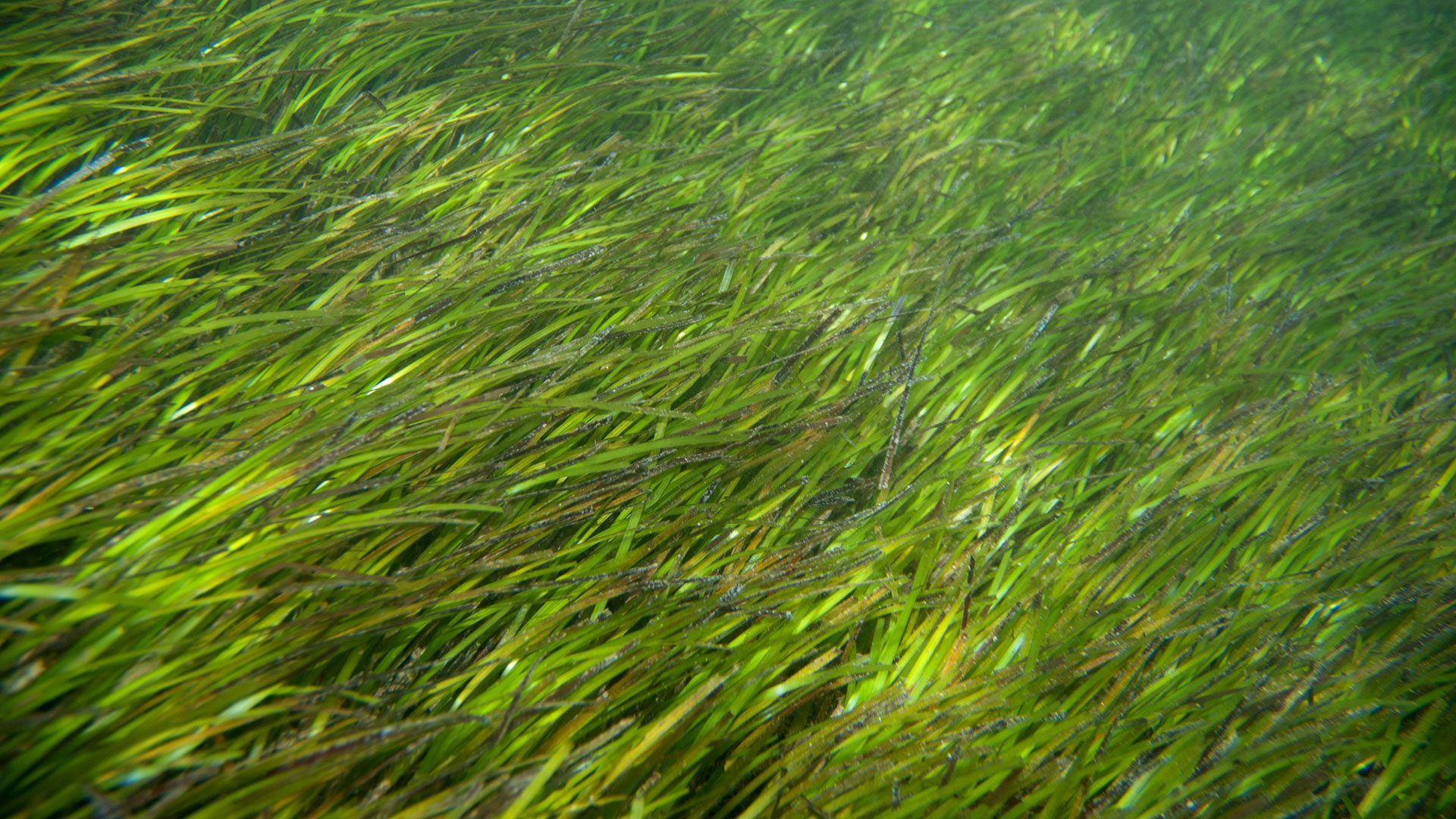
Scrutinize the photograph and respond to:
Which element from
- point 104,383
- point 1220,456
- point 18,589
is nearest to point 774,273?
point 1220,456

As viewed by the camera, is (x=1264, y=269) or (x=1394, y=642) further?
(x=1264, y=269)

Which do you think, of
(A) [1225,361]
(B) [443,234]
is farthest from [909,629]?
(B) [443,234]

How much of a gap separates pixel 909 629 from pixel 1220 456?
976 millimetres

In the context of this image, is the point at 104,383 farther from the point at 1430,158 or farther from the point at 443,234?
the point at 1430,158

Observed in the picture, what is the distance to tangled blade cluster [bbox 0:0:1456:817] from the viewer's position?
1.03 m

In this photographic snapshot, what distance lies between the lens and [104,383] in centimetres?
127

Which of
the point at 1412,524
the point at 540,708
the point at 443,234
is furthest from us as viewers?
the point at 443,234

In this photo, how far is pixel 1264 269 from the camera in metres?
2.29

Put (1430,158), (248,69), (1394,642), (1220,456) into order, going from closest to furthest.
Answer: (1394,642) < (1220,456) < (248,69) < (1430,158)

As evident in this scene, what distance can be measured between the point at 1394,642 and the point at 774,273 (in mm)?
1580

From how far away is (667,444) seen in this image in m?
1.37

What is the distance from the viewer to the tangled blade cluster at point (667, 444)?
3.39 feet

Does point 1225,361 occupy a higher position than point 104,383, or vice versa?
point 104,383

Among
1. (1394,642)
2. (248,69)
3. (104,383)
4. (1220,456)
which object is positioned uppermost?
(248,69)
